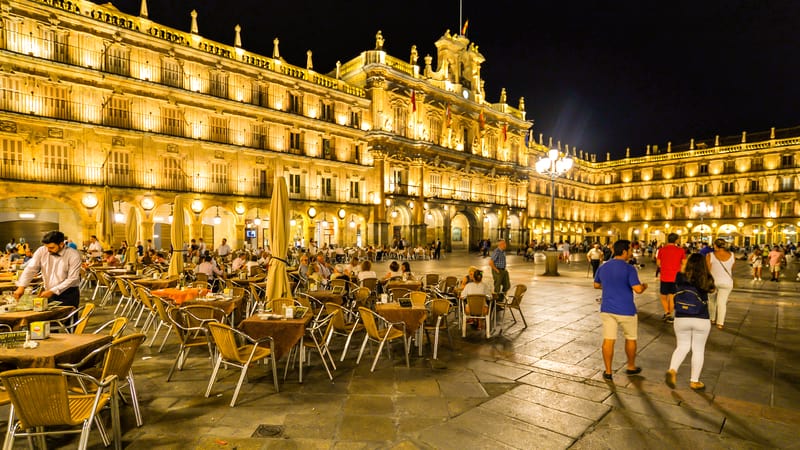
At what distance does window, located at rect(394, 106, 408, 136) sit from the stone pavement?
25.7 m

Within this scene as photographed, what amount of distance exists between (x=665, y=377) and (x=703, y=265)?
4.69ft

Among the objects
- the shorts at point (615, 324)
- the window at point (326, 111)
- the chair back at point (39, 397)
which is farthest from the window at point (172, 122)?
the shorts at point (615, 324)

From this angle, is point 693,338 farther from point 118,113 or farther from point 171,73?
point 171,73

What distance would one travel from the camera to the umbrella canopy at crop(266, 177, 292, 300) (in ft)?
20.1

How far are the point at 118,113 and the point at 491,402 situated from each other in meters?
21.8

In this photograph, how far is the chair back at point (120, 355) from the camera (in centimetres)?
322

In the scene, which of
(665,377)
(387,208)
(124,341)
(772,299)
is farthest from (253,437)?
(387,208)

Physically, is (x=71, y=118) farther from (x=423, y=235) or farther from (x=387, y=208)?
(x=423, y=235)

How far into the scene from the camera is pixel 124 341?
3.28 meters

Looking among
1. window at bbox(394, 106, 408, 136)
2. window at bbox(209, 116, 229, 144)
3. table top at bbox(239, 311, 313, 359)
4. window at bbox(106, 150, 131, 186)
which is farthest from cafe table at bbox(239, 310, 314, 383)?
window at bbox(394, 106, 408, 136)

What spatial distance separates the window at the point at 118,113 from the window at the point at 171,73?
7.14 feet

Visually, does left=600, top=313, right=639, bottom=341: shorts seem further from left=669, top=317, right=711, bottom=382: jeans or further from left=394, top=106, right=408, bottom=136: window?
left=394, top=106, right=408, bottom=136: window

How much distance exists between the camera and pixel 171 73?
20469 mm

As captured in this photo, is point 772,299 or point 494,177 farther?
point 494,177
